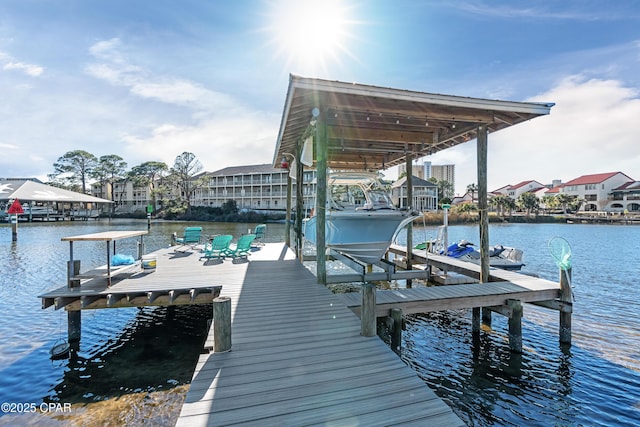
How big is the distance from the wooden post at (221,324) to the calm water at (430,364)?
2.09m

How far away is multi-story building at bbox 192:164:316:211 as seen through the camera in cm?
6388

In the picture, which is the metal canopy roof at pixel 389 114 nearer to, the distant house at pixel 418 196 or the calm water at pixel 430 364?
the distant house at pixel 418 196

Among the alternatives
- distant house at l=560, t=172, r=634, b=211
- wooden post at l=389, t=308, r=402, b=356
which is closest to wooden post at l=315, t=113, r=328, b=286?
wooden post at l=389, t=308, r=402, b=356

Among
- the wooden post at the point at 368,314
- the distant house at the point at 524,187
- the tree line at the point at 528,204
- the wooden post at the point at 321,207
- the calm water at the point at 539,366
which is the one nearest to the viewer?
the wooden post at the point at 368,314

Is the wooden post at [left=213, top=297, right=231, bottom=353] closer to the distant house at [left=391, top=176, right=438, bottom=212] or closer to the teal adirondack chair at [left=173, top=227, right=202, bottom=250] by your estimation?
the distant house at [left=391, top=176, right=438, bottom=212]

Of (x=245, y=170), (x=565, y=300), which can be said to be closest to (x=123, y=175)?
(x=245, y=170)

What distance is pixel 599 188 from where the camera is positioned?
71.4 metres

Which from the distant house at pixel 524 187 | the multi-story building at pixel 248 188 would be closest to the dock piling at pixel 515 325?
the multi-story building at pixel 248 188

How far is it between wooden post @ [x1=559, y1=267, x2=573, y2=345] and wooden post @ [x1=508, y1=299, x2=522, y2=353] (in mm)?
1314

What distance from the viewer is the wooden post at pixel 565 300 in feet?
23.8

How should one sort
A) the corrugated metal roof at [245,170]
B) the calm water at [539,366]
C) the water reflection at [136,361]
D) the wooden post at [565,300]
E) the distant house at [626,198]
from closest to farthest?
the calm water at [539,366]
the water reflection at [136,361]
the wooden post at [565,300]
the distant house at [626,198]
the corrugated metal roof at [245,170]

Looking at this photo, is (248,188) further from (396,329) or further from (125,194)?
(396,329)

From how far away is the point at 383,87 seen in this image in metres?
6.59

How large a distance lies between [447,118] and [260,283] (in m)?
6.41
